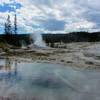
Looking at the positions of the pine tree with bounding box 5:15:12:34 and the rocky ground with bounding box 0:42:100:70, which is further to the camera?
the pine tree with bounding box 5:15:12:34

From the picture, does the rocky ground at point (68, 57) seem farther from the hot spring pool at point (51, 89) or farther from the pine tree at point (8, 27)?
the pine tree at point (8, 27)

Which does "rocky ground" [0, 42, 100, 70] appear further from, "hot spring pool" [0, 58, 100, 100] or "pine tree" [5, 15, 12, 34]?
"pine tree" [5, 15, 12, 34]

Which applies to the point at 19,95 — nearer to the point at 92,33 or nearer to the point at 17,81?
the point at 17,81

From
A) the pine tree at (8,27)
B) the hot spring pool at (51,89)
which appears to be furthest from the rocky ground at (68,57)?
the pine tree at (8,27)

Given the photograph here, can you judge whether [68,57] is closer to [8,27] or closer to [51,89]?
[51,89]

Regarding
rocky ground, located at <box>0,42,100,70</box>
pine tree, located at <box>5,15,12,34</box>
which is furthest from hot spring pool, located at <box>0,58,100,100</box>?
pine tree, located at <box>5,15,12,34</box>

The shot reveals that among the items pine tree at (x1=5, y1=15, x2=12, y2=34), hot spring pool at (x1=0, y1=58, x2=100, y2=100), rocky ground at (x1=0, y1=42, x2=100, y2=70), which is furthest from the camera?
pine tree at (x1=5, y1=15, x2=12, y2=34)

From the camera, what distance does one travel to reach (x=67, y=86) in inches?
432

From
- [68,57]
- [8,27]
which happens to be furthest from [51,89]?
[8,27]

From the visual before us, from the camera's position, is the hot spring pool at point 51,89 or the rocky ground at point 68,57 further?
the rocky ground at point 68,57

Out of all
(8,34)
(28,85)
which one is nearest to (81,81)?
(28,85)

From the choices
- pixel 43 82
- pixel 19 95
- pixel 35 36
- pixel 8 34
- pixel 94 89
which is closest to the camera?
pixel 19 95

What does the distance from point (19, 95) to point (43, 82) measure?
289 cm

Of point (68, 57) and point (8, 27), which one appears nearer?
point (68, 57)
